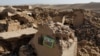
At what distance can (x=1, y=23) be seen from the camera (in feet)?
33.9

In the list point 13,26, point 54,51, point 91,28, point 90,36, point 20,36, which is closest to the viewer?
point 54,51

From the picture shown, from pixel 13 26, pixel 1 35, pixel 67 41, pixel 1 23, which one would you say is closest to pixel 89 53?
pixel 67 41

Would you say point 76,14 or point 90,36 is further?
point 76,14

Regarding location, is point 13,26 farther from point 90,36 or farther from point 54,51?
point 54,51

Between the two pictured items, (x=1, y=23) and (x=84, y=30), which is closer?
(x=1, y=23)

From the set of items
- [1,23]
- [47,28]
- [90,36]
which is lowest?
[90,36]

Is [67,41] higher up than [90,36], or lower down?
higher up

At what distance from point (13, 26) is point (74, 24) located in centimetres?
358

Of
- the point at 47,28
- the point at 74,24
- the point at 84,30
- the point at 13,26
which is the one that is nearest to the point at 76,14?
the point at 74,24

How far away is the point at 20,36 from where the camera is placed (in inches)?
294

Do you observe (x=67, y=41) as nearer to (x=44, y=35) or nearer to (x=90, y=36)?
(x=44, y=35)

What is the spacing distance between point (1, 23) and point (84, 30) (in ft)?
11.5

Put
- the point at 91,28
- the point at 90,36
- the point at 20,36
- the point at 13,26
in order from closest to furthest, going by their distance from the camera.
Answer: the point at 20,36 → the point at 13,26 → the point at 90,36 → the point at 91,28

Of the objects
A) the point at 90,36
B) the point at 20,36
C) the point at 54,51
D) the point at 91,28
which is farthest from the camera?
the point at 91,28
